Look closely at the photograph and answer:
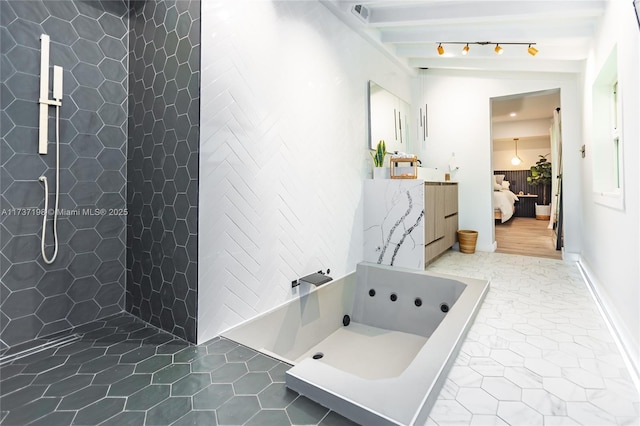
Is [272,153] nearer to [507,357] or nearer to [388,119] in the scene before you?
[507,357]

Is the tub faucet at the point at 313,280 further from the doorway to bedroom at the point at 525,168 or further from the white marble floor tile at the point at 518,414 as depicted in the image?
the doorway to bedroom at the point at 525,168

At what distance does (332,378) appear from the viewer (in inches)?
52.3

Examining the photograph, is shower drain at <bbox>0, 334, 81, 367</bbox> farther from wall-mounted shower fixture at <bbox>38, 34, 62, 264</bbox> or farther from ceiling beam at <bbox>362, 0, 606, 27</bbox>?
ceiling beam at <bbox>362, 0, 606, 27</bbox>

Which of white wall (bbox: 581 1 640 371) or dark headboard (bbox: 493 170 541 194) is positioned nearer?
white wall (bbox: 581 1 640 371)

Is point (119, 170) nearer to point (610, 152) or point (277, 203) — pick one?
point (277, 203)

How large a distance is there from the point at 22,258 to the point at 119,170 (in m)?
0.74

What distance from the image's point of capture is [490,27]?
Answer: 323 centimetres

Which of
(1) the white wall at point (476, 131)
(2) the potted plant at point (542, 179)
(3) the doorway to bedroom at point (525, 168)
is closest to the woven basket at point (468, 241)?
(1) the white wall at point (476, 131)

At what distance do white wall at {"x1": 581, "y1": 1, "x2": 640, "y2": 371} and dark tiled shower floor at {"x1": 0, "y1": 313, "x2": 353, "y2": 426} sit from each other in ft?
5.64

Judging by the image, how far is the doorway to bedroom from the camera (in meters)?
6.16

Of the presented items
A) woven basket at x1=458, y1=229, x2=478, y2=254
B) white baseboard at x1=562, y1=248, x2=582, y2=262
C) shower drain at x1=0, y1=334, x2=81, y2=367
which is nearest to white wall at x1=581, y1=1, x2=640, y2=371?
white baseboard at x1=562, y1=248, x2=582, y2=262

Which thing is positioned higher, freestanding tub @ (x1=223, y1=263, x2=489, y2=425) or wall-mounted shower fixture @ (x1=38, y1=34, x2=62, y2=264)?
wall-mounted shower fixture @ (x1=38, y1=34, x2=62, y2=264)

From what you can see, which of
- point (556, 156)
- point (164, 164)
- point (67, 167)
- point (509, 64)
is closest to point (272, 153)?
point (164, 164)

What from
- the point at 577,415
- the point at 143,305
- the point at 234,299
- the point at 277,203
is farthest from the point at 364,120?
the point at 577,415
